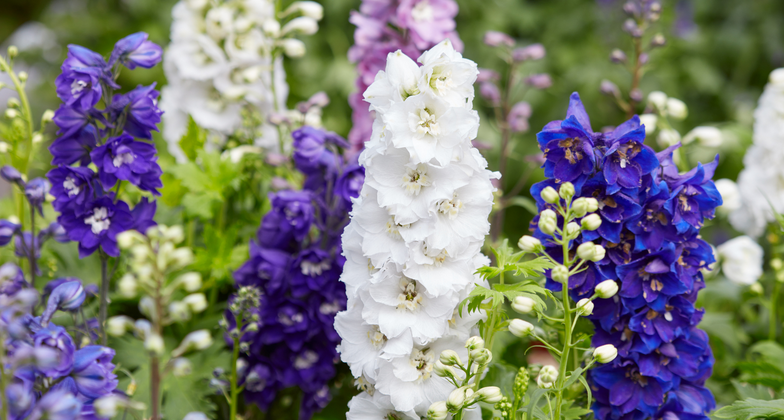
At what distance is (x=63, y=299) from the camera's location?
1.25m

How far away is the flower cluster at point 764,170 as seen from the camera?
86.7 inches

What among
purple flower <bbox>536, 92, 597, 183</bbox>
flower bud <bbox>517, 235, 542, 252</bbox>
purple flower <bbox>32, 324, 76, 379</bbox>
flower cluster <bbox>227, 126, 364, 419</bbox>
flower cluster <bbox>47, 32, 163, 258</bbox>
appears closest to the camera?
purple flower <bbox>32, 324, 76, 379</bbox>

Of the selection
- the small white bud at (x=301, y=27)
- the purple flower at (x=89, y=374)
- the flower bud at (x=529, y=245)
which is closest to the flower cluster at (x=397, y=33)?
the small white bud at (x=301, y=27)

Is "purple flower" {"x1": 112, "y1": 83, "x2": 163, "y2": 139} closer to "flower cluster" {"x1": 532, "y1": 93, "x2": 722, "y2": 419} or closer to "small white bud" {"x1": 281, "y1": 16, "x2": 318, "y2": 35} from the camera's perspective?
"small white bud" {"x1": 281, "y1": 16, "x2": 318, "y2": 35}

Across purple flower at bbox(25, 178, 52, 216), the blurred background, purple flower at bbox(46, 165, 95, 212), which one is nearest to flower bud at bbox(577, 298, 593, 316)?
purple flower at bbox(46, 165, 95, 212)

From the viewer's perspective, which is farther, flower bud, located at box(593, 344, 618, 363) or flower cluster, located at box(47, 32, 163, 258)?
flower cluster, located at box(47, 32, 163, 258)

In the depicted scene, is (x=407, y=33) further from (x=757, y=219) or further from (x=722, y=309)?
(x=722, y=309)

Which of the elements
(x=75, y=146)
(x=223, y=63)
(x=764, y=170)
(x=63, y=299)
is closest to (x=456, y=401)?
(x=63, y=299)

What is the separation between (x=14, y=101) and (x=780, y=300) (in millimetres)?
2563

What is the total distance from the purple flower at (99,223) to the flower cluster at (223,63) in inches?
33.8

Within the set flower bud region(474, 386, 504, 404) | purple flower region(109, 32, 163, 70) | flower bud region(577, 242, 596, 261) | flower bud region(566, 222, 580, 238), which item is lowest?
flower bud region(474, 386, 504, 404)

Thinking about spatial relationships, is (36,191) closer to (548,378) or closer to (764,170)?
(548,378)

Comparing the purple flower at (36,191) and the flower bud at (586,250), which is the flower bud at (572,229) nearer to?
the flower bud at (586,250)

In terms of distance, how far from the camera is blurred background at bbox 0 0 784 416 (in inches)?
159
